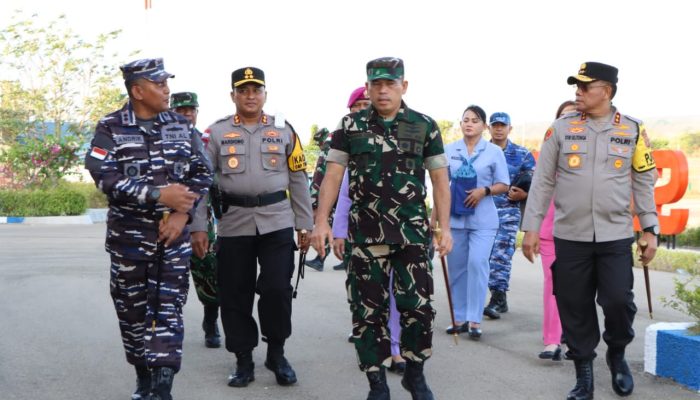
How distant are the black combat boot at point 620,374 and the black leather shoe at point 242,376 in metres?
2.29

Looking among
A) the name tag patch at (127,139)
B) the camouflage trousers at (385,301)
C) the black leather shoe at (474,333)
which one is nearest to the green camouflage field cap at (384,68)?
the camouflage trousers at (385,301)

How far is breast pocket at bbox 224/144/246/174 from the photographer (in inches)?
239

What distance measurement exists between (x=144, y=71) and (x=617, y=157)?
2827 mm

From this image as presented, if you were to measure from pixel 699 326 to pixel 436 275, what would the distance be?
6.65 metres

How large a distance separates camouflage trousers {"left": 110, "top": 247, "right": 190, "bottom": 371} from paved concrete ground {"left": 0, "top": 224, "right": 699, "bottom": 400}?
2.09 feet

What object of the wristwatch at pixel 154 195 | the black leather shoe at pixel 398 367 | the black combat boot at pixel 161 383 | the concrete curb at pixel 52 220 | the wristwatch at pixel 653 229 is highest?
the wristwatch at pixel 154 195

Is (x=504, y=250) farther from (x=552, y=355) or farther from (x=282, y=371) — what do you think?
(x=282, y=371)

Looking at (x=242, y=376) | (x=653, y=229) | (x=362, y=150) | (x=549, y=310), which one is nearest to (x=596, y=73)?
(x=653, y=229)

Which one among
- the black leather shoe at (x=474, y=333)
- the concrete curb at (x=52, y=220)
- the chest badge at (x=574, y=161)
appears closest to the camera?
the chest badge at (x=574, y=161)

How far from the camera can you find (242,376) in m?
5.94

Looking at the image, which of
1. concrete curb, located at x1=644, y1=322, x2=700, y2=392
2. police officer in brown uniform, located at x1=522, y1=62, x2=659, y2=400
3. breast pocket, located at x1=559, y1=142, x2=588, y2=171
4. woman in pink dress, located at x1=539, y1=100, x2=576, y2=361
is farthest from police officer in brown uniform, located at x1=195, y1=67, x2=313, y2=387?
concrete curb, located at x1=644, y1=322, x2=700, y2=392

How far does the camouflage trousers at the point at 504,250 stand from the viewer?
9133 mm

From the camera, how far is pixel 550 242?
682 centimetres

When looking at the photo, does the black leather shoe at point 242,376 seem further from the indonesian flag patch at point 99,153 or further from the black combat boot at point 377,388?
the indonesian flag patch at point 99,153
